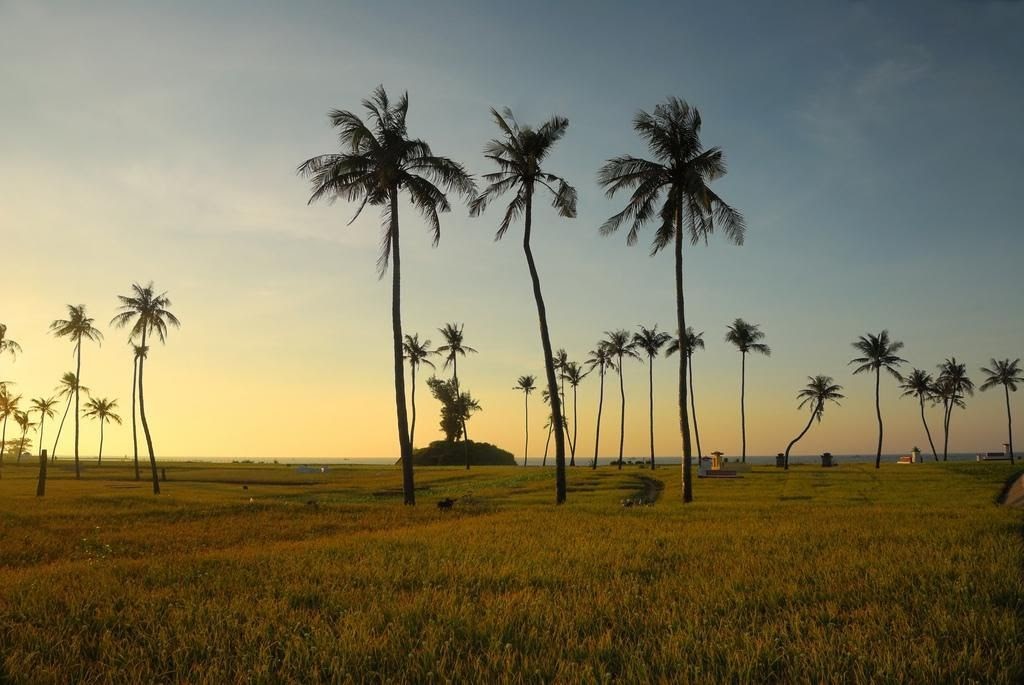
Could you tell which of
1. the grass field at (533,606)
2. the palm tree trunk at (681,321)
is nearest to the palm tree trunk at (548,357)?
the palm tree trunk at (681,321)

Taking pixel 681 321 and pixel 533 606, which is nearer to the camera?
pixel 533 606

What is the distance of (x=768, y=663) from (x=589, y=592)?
124 inches

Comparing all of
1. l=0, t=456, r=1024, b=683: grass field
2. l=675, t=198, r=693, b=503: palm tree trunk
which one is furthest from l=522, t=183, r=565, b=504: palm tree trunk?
l=0, t=456, r=1024, b=683: grass field

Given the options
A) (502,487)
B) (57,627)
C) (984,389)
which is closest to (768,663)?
(57,627)

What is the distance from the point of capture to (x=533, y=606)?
24.9ft

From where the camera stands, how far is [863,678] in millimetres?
5055

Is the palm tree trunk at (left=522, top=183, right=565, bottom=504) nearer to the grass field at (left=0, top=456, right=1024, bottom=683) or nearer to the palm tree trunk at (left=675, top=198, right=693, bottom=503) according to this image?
the palm tree trunk at (left=675, top=198, right=693, bottom=503)

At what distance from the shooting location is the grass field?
5.57 m

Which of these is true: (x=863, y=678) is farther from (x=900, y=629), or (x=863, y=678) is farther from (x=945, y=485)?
(x=945, y=485)

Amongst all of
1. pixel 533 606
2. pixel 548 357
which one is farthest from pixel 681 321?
pixel 533 606

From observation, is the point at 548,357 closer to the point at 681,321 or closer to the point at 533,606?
the point at 681,321

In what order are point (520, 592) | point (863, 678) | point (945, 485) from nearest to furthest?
1. point (863, 678)
2. point (520, 592)
3. point (945, 485)

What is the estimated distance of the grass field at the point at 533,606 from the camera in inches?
219

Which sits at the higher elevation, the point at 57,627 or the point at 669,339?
the point at 669,339
